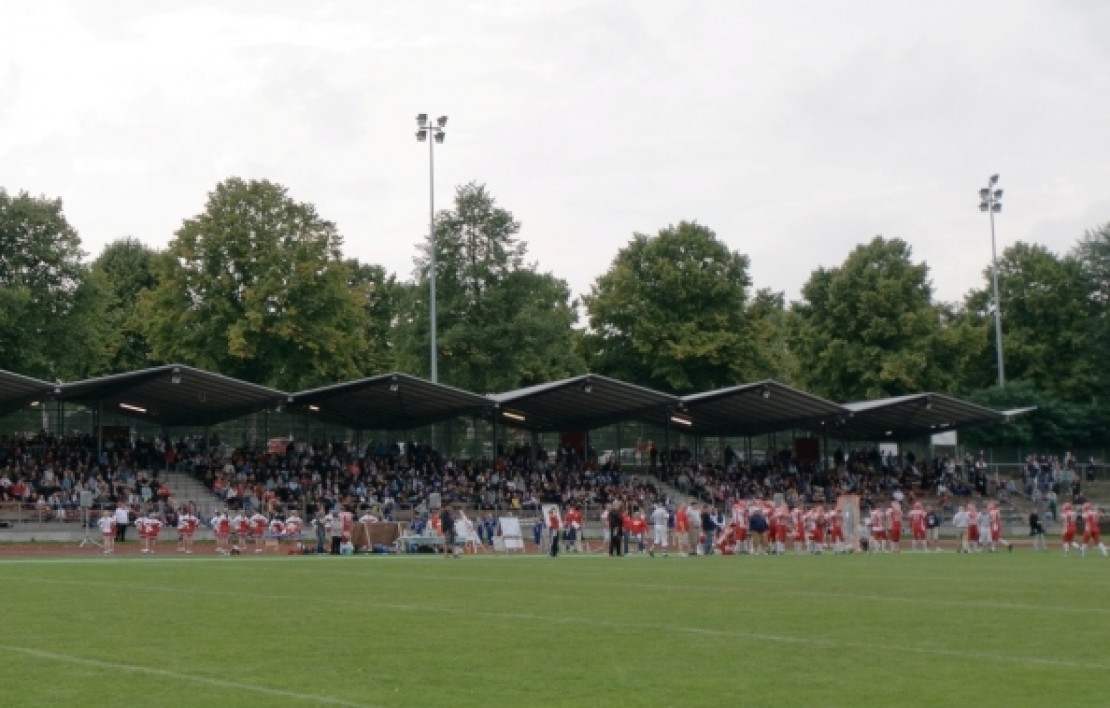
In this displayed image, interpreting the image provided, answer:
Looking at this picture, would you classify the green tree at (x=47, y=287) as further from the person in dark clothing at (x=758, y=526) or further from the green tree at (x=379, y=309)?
the person in dark clothing at (x=758, y=526)

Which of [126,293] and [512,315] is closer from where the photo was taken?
[512,315]

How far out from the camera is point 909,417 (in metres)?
70.8

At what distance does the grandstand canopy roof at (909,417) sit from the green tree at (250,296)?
77.8 feet

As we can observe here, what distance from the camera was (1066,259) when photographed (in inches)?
3509

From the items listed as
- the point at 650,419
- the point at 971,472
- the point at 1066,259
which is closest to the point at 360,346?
the point at 650,419

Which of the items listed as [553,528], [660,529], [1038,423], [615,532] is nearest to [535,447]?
[660,529]

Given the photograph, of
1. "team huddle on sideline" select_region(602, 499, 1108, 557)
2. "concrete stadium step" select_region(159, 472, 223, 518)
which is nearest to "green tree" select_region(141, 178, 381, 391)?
"concrete stadium step" select_region(159, 472, 223, 518)

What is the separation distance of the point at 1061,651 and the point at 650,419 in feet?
175

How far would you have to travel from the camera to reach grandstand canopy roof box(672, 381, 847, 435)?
204 feet

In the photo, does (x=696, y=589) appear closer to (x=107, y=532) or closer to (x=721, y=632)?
(x=721, y=632)

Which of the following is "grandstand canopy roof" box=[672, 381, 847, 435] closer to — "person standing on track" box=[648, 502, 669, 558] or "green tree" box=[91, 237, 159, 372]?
"person standing on track" box=[648, 502, 669, 558]

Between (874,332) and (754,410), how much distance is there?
18285 millimetres

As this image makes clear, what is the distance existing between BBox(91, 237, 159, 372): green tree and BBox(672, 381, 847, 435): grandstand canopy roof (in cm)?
2864

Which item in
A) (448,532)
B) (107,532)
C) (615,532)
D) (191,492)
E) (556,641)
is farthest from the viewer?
(191,492)
